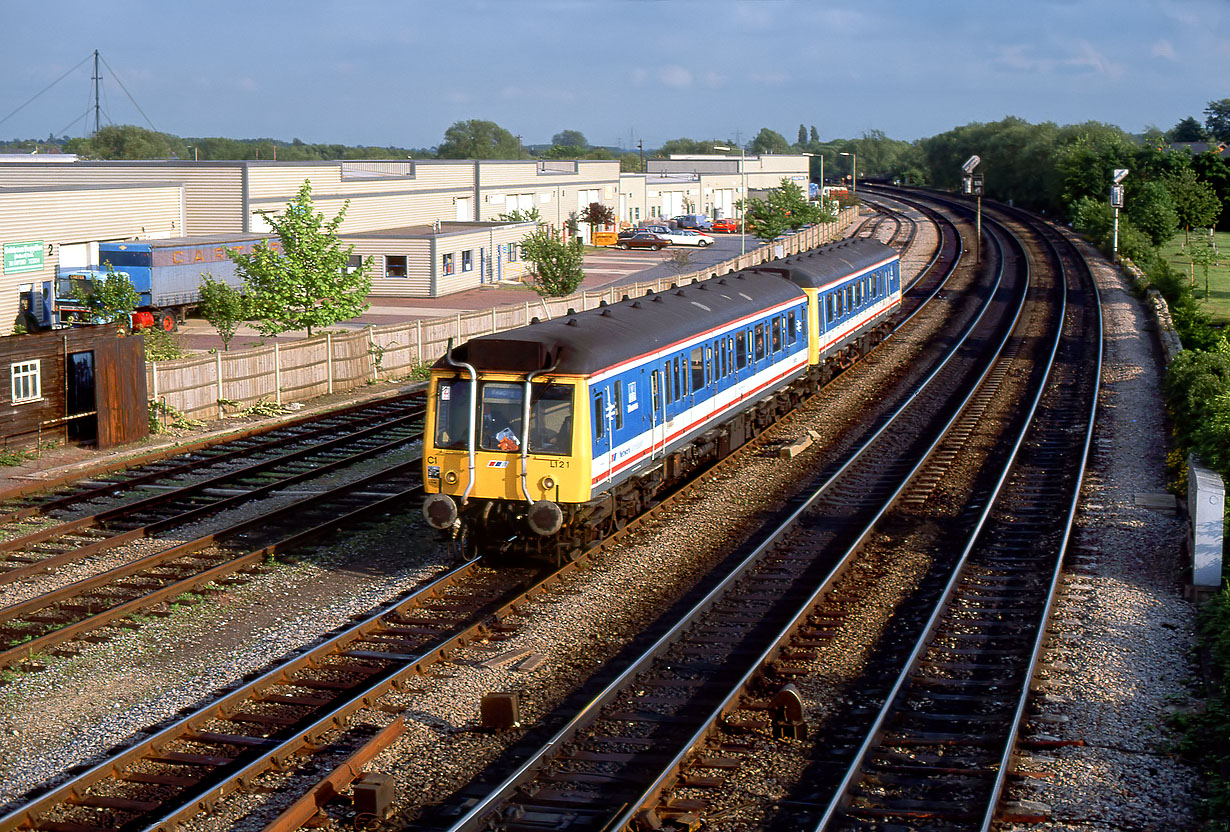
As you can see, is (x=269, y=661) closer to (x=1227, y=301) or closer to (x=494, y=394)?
(x=494, y=394)

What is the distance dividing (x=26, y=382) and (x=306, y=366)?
8.01m

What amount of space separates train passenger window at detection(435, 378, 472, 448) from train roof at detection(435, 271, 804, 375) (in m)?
0.29

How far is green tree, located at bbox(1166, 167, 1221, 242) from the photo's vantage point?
259 ft

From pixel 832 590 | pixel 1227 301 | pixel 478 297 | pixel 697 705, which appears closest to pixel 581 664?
pixel 697 705

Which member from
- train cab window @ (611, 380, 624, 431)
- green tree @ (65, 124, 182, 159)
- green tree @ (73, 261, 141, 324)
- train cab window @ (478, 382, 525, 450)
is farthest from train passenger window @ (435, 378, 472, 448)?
green tree @ (65, 124, 182, 159)

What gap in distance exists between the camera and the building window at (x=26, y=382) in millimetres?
22219

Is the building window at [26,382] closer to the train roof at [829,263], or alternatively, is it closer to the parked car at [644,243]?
the train roof at [829,263]

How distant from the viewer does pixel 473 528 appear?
51.3 ft

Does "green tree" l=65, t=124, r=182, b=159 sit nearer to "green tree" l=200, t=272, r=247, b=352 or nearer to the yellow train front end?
"green tree" l=200, t=272, r=247, b=352

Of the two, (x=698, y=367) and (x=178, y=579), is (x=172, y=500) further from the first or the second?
(x=698, y=367)

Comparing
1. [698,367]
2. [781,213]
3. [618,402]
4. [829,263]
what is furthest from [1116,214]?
[618,402]

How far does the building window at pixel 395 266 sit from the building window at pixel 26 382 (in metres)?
31.5

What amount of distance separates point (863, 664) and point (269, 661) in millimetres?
5995

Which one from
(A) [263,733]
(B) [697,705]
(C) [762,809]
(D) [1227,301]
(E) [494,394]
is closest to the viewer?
(C) [762,809]
